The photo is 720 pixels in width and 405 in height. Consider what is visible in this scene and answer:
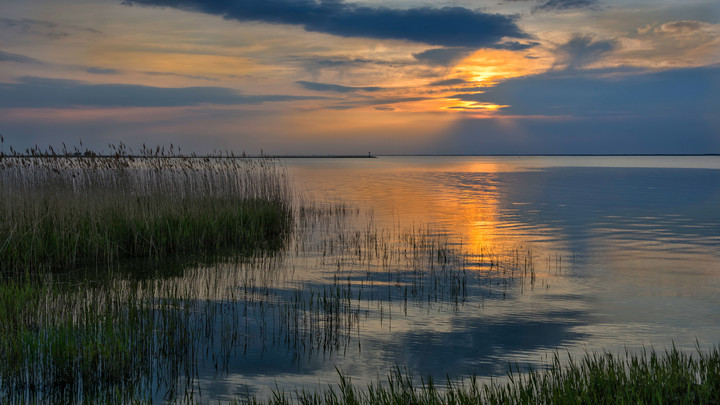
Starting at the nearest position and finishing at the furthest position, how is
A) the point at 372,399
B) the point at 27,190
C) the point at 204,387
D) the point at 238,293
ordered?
1. the point at 372,399
2. the point at 204,387
3. the point at 238,293
4. the point at 27,190

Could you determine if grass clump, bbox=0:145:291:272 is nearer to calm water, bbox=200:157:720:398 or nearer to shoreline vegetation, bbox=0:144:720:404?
shoreline vegetation, bbox=0:144:720:404

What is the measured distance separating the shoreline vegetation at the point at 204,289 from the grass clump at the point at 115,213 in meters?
0.06

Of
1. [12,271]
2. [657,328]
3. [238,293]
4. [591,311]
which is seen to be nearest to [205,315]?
[238,293]

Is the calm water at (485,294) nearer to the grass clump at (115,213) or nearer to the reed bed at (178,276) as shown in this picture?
the reed bed at (178,276)

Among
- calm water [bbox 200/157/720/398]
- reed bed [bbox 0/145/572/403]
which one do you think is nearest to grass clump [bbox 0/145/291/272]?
reed bed [bbox 0/145/572/403]

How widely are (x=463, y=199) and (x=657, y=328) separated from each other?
25650 mm

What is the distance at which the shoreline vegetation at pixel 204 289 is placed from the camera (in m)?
6.08

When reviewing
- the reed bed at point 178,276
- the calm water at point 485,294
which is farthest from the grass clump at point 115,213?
the calm water at point 485,294

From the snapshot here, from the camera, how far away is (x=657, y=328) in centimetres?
904

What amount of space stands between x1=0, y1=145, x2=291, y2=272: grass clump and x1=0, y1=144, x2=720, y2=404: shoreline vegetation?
0.06m

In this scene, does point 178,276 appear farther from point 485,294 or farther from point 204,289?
point 485,294

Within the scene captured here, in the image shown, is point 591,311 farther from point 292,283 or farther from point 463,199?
point 463,199

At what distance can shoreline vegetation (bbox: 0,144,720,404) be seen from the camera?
239 inches

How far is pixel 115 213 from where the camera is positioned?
14.9 meters
